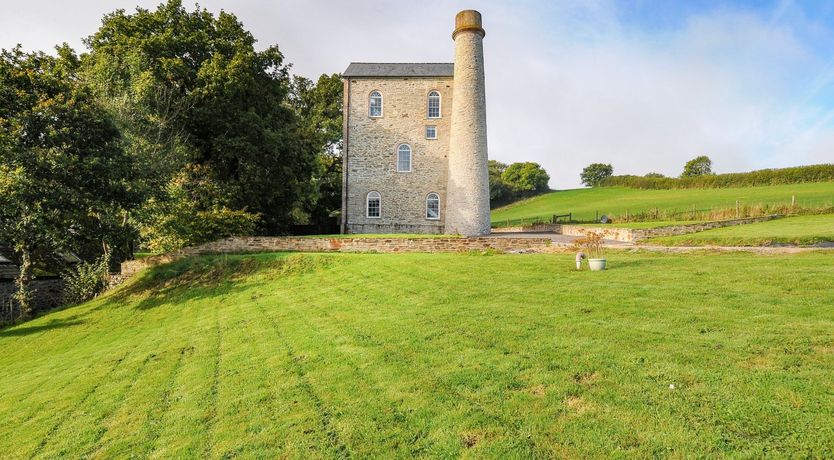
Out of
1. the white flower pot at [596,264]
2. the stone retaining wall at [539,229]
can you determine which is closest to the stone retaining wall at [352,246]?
the white flower pot at [596,264]

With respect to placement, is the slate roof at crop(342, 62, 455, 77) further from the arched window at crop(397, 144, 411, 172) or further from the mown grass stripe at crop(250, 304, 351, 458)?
the mown grass stripe at crop(250, 304, 351, 458)

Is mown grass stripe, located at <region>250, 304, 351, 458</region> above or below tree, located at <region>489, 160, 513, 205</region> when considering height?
below

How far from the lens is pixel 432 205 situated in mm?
28297

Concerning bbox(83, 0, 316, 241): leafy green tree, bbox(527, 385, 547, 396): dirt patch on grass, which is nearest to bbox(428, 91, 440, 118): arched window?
bbox(83, 0, 316, 241): leafy green tree

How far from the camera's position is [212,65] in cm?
2252

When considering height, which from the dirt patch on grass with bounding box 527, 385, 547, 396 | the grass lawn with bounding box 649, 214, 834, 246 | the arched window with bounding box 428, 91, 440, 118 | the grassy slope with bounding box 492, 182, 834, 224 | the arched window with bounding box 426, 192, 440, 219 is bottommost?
the dirt patch on grass with bounding box 527, 385, 547, 396

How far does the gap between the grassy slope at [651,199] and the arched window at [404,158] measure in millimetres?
22273

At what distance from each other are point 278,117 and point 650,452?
27680 millimetres

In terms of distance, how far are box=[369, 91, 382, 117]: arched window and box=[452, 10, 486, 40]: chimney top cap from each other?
262 inches

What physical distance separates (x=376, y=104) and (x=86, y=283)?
742 inches

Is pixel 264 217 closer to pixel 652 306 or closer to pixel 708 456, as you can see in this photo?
pixel 652 306

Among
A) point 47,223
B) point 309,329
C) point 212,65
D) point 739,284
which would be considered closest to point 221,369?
point 309,329

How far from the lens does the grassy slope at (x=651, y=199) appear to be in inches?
1467

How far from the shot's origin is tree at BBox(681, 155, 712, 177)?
3243 inches
